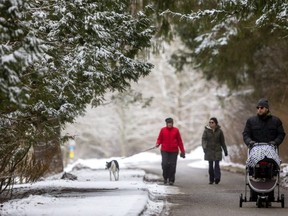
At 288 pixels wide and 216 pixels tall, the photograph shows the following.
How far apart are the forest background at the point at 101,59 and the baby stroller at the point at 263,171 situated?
10.7ft

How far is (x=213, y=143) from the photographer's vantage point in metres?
18.3

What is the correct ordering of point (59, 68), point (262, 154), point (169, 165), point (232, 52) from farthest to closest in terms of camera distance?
point (232, 52)
point (169, 165)
point (262, 154)
point (59, 68)

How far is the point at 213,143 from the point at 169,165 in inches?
58.8

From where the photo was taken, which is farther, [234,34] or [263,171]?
[234,34]

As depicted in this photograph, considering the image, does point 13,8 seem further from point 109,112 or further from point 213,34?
point 109,112

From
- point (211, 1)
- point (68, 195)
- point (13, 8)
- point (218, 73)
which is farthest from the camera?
point (218, 73)

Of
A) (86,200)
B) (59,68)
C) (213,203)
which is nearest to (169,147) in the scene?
(213,203)

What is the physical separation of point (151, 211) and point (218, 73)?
13.6m

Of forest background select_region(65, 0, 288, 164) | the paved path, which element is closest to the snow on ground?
the paved path

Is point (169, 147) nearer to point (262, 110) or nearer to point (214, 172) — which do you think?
point (214, 172)

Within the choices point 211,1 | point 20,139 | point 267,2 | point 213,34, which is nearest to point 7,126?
point 20,139

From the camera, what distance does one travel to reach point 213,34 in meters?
20.8

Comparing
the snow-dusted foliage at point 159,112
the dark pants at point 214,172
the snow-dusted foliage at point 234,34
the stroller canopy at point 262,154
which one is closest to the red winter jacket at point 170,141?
the dark pants at point 214,172

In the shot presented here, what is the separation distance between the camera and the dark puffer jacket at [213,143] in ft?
59.1
